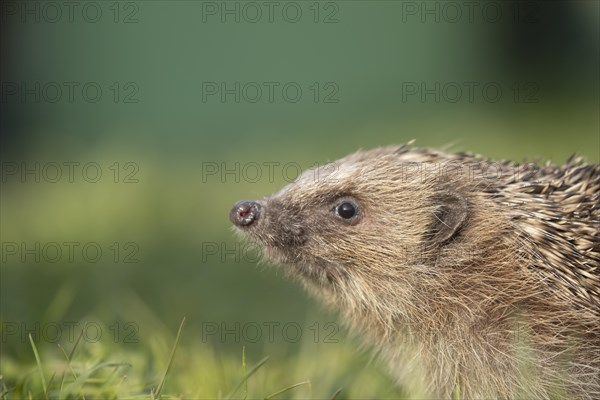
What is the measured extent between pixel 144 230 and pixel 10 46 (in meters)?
8.68

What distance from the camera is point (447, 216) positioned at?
16.8 feet

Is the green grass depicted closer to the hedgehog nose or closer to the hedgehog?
the hedgehog

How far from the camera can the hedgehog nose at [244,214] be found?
5.29 m

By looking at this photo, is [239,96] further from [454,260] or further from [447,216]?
[454,260]

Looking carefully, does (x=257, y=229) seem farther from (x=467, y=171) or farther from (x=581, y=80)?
(x=581, y=80)

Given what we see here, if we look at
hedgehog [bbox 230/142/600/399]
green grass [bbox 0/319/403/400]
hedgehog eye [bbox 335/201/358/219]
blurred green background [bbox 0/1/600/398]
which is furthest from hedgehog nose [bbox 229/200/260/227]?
blurred green background [bbox 0/1/600/398]

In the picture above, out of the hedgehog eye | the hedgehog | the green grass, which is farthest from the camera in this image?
the hedgehog eye

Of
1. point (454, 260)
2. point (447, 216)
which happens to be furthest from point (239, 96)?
point (454, 260)

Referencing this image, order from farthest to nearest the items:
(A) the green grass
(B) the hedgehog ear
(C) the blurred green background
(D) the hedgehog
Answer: (C) the blurred green background → (B) the hedgehog ear → (D) the hedgehog → (A) the green grass

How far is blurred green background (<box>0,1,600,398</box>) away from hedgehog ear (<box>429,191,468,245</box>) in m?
3.62

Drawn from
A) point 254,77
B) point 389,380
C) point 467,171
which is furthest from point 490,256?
point 254,77

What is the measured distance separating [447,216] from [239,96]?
1085cm

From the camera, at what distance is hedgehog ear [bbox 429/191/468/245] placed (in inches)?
199

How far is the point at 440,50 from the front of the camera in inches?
615
